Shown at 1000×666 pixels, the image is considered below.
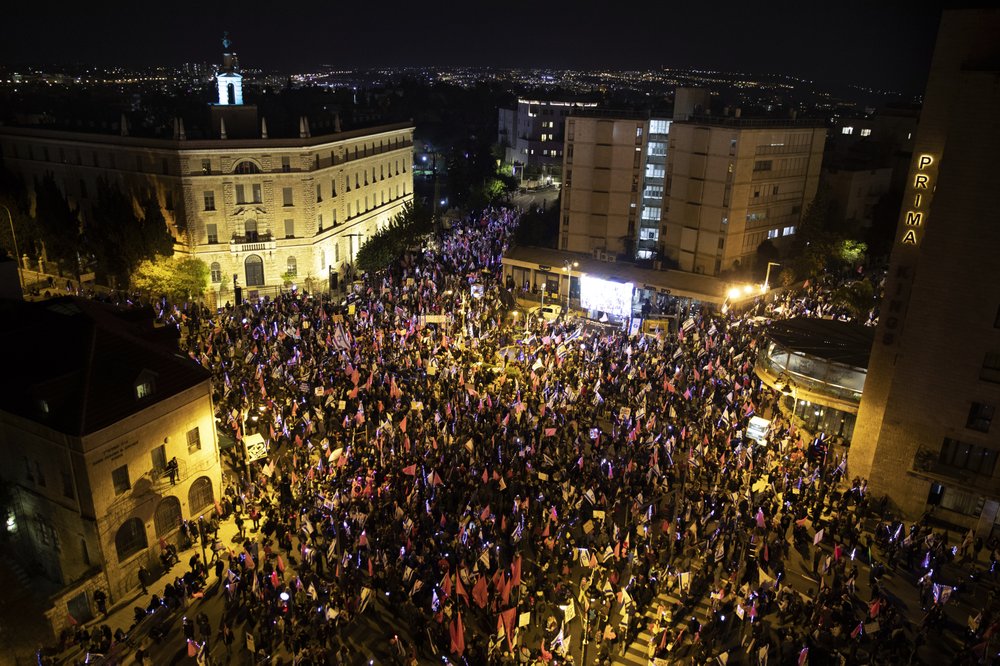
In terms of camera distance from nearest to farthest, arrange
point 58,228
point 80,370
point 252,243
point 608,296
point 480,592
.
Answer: point 480,592 → point 80,370 → point 608,296 → point 58,228 → point 252,243

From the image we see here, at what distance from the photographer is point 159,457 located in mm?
21875

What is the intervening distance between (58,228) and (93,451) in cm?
3462

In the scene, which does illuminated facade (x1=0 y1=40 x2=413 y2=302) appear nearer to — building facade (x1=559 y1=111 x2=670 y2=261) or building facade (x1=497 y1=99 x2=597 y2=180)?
building facade (x1=559 y1=111 x2=670 y2=261)

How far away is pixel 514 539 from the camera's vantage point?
20.2m

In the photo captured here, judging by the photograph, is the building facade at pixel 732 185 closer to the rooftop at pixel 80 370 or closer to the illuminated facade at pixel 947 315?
the illuminated facade at pixel 947 315

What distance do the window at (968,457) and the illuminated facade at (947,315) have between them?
0.03 metres

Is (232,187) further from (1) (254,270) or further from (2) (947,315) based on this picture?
(2) (947,315)

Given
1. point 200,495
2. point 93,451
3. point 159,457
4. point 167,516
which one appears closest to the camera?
point 93,451

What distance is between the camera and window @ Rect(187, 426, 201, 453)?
22.9 meters

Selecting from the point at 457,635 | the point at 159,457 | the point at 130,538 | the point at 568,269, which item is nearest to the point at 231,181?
the point at 568,269

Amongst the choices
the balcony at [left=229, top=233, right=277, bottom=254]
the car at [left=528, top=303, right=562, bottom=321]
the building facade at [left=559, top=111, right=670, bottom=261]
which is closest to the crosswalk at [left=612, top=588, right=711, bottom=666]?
the car at [left=528, top=303, right=562, bottom=321]

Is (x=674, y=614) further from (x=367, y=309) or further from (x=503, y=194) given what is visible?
(x=503, y=194)

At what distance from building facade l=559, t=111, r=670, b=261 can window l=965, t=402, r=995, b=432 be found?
118ft

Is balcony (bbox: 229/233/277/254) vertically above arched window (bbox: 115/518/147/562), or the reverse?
balcony (bbox: 229/233/277/254)
